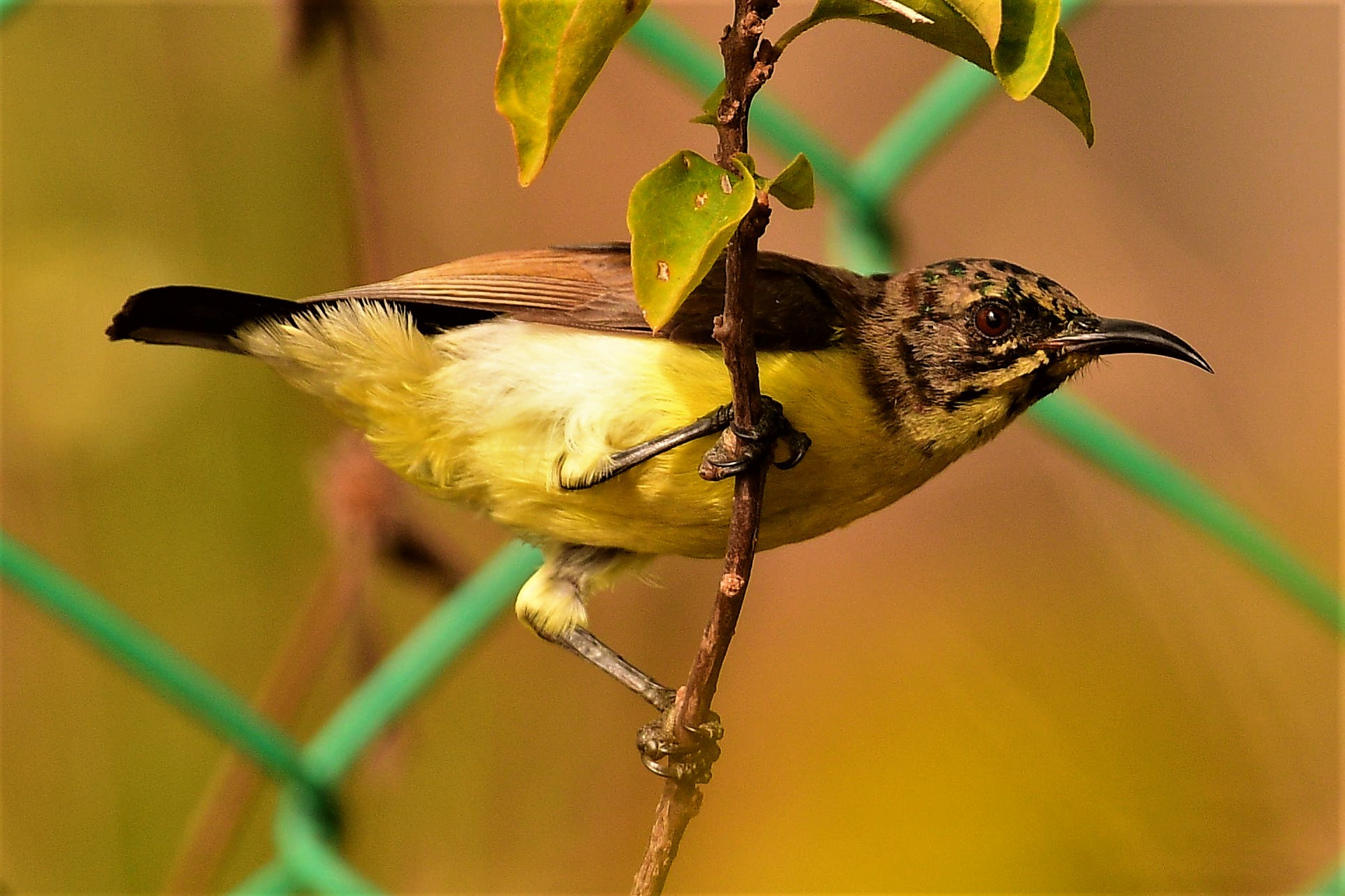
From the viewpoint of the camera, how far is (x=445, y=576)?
3338 mm

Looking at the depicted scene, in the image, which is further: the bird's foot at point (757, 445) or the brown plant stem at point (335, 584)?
the brown plant stem at point (335, 584)

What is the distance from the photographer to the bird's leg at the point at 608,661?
2689 millimetres

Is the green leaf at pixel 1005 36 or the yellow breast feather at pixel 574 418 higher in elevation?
the green leaf at pixel 1005 36

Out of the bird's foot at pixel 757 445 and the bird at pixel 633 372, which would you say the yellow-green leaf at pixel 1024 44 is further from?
the bird at pixel 633 372

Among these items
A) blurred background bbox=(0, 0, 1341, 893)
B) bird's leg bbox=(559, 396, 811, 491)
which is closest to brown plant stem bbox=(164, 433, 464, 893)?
blurred background bbox=(0, 0, 1341, 893)

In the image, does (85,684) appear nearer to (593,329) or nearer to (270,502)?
(270,502)

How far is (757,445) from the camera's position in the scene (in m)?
1.73

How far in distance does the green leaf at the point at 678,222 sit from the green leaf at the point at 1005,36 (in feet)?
0.53

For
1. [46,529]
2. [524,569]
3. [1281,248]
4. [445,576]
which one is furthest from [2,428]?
[1281,248]

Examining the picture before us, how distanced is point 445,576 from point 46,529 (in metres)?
1.72

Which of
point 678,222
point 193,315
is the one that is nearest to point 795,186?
point 678,222

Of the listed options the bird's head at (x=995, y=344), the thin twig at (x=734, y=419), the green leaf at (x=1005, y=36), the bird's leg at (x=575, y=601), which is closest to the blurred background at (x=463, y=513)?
the bird's leg at (x=575, y=601)

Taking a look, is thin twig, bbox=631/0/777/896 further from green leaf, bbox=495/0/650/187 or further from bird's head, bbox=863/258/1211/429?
bird's head, bbox=863/258/1211/429

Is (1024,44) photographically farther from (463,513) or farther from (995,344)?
(463,513)
